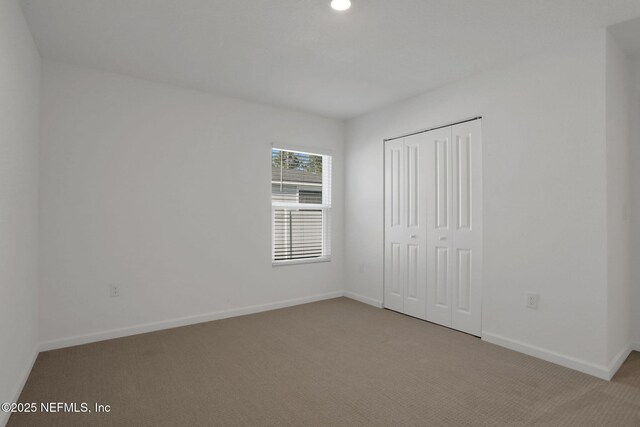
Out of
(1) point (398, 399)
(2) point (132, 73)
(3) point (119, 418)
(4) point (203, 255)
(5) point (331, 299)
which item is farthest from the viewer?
(5) point (331, 299)

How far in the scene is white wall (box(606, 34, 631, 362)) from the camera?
2641mm

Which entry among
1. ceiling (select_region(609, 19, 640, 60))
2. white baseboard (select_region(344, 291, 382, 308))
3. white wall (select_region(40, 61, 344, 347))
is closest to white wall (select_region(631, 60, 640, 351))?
ceiling (select_region(609, 19, 640, 60))

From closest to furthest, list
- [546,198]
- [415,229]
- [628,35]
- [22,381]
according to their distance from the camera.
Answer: [22,381] < [628,35] < [546,198] < [415,229]

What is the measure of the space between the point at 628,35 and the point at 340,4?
88.5 inches

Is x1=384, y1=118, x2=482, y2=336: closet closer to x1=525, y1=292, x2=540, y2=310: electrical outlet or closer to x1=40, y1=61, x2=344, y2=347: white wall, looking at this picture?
x1=525, y1=292, x2=540, y2=310: electrical outlet

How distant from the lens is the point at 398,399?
2279mm

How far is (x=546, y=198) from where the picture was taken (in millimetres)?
2904

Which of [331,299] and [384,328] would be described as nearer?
[384,328]

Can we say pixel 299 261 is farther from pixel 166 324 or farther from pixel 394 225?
pixel 166 324

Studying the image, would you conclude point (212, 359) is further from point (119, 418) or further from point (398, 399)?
point (398, 399)

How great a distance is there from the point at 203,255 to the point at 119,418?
2.00 meters

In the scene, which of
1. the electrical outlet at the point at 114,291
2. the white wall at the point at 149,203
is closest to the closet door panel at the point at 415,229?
the white wall at the point at 149,203

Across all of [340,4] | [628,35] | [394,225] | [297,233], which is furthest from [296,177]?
[628,35]

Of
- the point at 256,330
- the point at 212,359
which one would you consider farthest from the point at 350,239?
the point at 212,359
